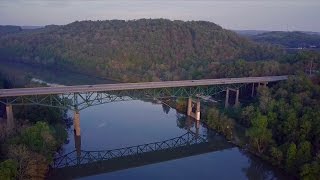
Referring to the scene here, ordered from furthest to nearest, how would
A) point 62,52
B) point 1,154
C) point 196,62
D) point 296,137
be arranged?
point 62,52 → point 196,62 → point 296,137 → point 1,154

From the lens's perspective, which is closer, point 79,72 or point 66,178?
point 66,178

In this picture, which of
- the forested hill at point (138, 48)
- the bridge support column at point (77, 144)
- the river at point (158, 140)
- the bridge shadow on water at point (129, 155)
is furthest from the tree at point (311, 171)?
the forested hill at point (138, 48)

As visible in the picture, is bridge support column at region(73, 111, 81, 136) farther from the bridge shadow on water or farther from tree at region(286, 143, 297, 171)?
tree at region(286, 143, 297, 171)

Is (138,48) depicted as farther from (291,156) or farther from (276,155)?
(291,156)

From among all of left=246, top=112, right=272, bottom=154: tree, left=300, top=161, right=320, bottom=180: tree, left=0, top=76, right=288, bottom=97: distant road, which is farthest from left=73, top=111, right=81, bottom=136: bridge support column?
left=300, top=161, right=320, bottom=180: tree

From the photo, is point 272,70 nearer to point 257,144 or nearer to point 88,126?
point 257,144

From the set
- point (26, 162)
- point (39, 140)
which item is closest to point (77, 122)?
point (39, 140)

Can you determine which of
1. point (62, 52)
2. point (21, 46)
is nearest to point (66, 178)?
point (62, 52)
